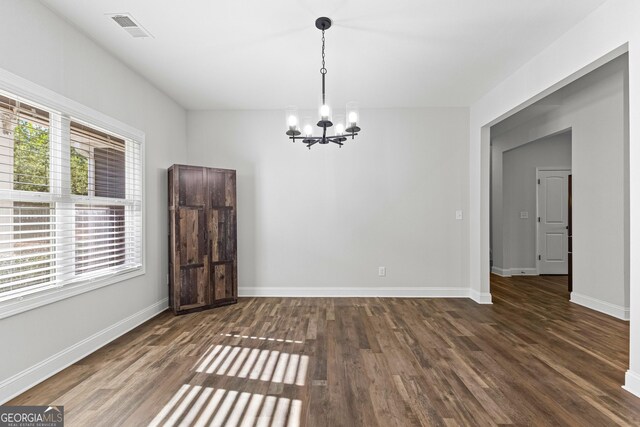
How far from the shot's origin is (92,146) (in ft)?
10.0

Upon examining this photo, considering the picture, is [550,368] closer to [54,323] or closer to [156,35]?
[54,323]

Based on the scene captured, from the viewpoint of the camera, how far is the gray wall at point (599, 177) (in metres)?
3.86

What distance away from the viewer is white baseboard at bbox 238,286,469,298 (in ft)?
15.9

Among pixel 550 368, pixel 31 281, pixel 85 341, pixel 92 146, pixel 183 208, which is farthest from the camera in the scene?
pixel 183 208

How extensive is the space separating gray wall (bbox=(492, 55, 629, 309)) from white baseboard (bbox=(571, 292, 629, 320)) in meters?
0.02

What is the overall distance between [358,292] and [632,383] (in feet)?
10.2

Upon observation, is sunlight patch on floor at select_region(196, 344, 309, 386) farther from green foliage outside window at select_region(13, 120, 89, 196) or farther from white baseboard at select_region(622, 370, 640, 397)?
white baseboard at select_region(622, 370, 640, 397)

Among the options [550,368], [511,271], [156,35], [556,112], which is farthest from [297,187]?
[511,271]

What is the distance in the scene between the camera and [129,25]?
8.94ft

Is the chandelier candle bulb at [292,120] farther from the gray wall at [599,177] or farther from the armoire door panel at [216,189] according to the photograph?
the gray wall at [599,177]

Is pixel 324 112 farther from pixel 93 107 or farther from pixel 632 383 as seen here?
pixel 632 383

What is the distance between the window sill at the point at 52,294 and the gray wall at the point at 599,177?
5.74m

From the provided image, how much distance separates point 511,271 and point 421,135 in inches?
144

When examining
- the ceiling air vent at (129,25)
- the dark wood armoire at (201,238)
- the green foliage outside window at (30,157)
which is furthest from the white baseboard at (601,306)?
the green foliage outside window at (30,157)
